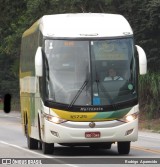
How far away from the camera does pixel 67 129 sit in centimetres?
1767

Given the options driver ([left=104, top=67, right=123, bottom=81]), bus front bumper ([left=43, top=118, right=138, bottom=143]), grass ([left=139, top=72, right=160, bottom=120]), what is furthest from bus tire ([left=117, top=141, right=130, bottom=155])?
grass ([left=139, top=72, right=160, bottom=120])

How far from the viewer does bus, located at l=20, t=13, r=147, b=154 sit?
1775 cm

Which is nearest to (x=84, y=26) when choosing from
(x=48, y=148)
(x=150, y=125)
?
(x=48, y=148)

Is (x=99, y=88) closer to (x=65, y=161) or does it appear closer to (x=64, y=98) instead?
(x=64, y=98)

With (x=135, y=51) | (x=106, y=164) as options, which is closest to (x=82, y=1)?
(x=135, y=51)

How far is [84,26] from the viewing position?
61.3 ft

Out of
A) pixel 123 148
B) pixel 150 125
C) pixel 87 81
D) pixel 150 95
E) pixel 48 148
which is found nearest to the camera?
pixel 87 81

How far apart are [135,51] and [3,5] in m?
32.1

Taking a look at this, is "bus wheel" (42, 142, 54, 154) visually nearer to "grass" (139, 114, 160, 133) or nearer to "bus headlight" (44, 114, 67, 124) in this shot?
"bus headlight" (44, 114, 67, 124)

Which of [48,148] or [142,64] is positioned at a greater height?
[142,64]

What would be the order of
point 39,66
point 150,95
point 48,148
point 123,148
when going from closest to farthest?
1. point 39,66
2. point 48,148
3. point 123,148
4. point 150,95

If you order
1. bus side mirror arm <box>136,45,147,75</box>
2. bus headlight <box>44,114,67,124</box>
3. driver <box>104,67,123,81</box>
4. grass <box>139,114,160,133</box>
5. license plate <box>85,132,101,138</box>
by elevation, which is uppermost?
bus side mirror arm <box>136,45,147,75</box>

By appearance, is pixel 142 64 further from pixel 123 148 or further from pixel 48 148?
pixel 48 148

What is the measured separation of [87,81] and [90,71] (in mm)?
264
